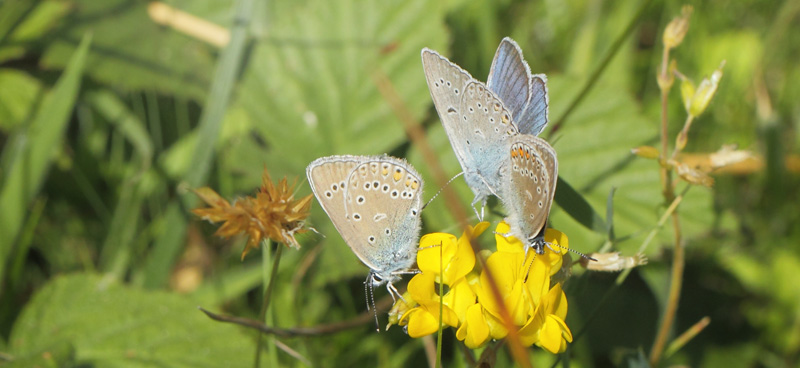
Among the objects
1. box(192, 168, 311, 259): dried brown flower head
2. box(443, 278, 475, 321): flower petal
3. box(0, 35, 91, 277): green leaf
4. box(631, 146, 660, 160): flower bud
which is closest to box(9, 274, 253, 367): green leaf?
box(0, 35, 91, 277): green leaf

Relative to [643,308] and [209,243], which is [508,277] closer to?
[643,308]

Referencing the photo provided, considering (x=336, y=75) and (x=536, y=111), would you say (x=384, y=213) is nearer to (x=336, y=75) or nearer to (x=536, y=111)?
(x=536, y=111)

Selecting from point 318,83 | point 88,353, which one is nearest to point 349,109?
point 318,83

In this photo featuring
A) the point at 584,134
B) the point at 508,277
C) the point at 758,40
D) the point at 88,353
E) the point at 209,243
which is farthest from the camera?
the point at 758,40

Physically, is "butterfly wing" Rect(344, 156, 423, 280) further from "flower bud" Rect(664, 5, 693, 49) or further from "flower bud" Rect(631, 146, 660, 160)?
"flower bud" Rect(664, 5, 693, 49)

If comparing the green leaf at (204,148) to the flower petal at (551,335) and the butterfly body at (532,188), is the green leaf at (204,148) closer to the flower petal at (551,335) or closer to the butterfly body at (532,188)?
the butterfly body at (532,188)

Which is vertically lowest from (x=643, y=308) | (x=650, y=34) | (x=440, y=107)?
(x=643, y=308)
